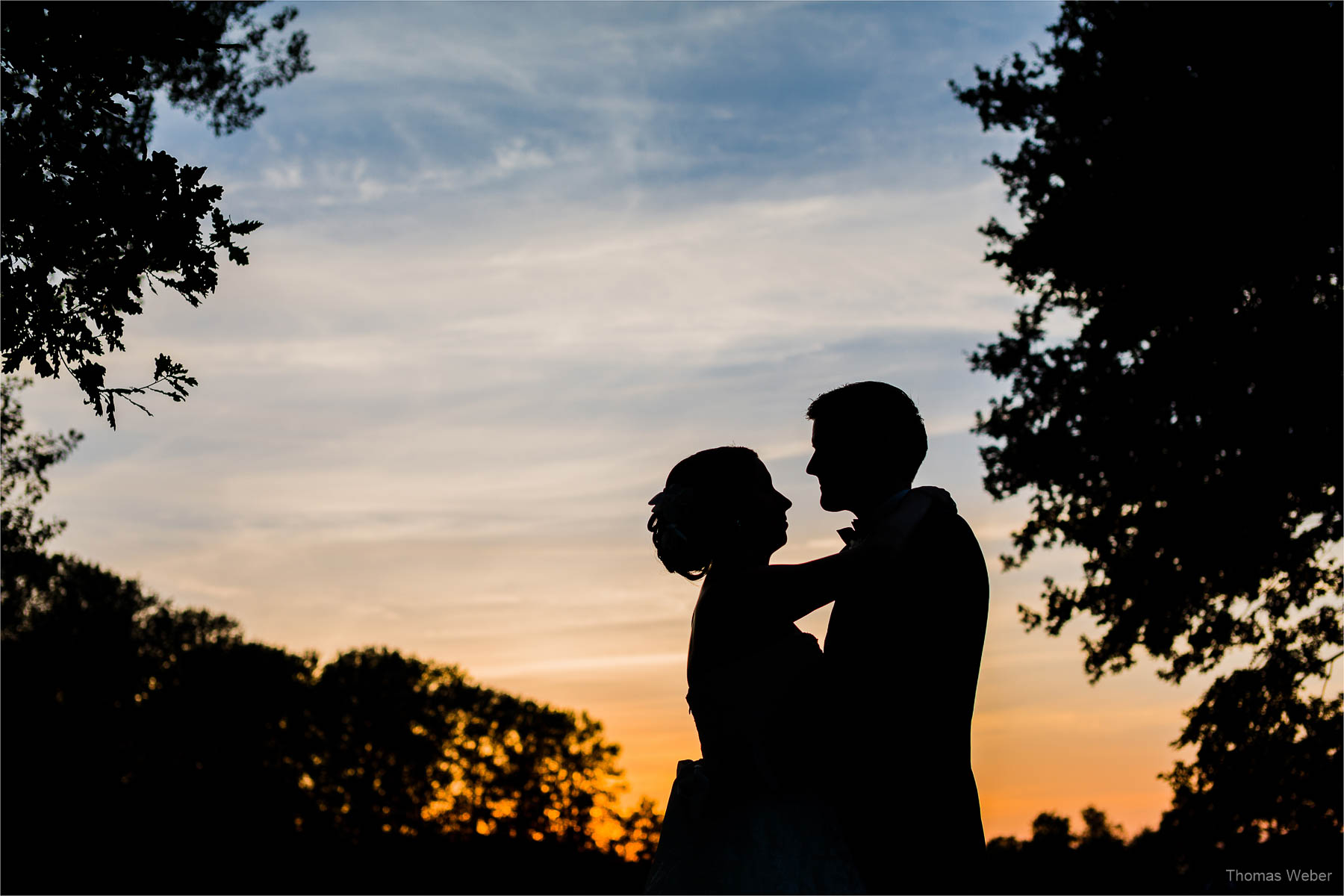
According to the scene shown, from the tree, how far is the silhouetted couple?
1547cm

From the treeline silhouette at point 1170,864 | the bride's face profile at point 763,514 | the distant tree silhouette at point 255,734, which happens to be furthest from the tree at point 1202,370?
the distant tree silhouette at point 255,734

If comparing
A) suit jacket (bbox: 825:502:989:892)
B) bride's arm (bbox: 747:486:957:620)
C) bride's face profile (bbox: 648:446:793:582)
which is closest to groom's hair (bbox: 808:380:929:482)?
bride's arm (bbox: 747:486:957:620)

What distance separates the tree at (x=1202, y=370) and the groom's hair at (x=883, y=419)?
1542 centimetres

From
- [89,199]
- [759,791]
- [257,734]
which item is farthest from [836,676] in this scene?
[257,734]

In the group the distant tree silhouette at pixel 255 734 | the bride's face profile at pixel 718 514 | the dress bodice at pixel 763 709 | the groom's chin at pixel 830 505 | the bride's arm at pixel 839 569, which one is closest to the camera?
the bride's arm at pixel 839 569

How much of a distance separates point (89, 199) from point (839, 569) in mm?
5240

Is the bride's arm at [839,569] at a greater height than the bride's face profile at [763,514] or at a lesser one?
lesser

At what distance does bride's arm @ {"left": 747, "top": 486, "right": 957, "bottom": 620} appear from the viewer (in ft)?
14.7

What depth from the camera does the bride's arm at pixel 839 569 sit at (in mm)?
4488

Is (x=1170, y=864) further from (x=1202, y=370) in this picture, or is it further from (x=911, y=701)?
(x=911, y=701)

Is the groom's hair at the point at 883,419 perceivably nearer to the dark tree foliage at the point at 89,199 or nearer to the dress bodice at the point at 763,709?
the dress bodice at the point at 763,709

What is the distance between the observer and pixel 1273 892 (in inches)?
628

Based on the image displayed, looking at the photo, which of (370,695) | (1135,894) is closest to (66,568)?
(370,695)

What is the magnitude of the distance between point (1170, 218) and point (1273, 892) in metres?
10.4
